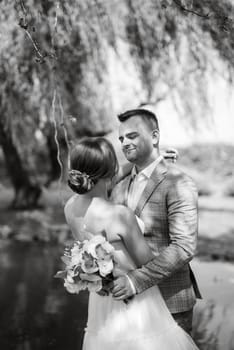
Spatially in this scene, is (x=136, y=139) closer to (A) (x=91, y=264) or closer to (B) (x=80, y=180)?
(B) (x=80, y=180)

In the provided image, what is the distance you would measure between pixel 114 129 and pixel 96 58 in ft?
12.8

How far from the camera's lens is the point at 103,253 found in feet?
7.42

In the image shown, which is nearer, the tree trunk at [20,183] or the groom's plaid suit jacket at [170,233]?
the groom's plaid suit jacket at [170,233]

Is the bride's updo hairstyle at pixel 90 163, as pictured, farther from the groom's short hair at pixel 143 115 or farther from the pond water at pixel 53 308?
the pond water at pixel 53 308

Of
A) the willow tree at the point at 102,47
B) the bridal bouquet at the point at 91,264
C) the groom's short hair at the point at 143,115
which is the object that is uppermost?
the willow tree at the point at 102,47

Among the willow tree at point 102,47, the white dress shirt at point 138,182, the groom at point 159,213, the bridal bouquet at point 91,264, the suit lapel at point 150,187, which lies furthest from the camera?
the willow tree at point 102,47

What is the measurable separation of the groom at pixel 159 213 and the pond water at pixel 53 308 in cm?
183

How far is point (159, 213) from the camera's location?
2.54 meters

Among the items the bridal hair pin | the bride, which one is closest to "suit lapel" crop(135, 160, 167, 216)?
the bride

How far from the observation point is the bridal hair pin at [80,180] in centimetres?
236

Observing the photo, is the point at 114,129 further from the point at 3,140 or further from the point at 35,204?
the point at 35,204

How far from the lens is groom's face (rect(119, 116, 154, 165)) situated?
8.75 ft

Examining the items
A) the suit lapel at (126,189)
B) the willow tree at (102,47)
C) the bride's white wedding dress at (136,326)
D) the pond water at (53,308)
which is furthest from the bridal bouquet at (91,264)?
the pond water at (53,308)

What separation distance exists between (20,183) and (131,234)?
36.7 ft
